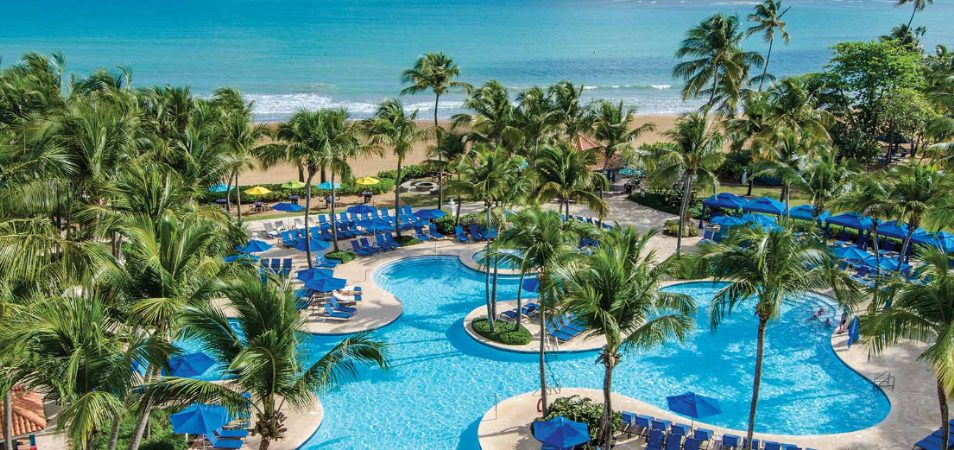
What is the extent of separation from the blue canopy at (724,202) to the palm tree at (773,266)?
784 inches

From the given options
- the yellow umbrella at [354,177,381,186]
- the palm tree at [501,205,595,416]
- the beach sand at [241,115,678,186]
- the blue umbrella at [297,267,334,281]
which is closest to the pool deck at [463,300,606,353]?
the palm tree at [501,205,595,416]

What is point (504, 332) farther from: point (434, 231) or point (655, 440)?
point (434, 231)

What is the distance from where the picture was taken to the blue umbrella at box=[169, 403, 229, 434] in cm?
1706

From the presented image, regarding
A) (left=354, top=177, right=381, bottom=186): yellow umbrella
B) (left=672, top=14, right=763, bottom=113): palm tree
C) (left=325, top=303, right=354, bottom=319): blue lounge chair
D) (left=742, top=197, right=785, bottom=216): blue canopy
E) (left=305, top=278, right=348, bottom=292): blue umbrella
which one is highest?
(left=672, top=14, right=763, bottom=113): palm tree

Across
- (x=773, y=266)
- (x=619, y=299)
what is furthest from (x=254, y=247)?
(x=773, y=266)

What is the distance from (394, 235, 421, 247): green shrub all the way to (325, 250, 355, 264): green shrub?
276 centimetres

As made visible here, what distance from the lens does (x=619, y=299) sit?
52.9 ft

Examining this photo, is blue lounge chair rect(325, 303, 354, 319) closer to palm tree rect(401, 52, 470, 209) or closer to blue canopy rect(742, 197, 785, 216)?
palm tree rect(401, 52, 470, 209)

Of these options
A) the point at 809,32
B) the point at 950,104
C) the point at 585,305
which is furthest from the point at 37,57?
the point at 809,32

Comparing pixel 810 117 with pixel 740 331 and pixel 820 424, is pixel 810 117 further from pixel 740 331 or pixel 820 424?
pixel 820 424

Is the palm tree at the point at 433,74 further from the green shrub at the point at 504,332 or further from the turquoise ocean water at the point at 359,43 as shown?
the turquoise ocean water at the point at 359,43

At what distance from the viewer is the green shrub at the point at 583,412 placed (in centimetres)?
1930

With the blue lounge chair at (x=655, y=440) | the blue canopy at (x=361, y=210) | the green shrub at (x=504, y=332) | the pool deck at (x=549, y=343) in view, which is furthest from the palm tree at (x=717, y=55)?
the blue lounge chair at (x=655, y=440)

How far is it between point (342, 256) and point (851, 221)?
2294 cm
